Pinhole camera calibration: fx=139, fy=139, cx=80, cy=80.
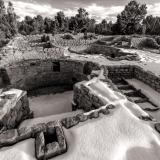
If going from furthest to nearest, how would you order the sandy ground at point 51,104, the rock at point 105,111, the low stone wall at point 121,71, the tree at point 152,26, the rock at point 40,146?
1. the tree at point 152,26
2. the low stone wall at point 121,71
3. the sandy ground at point 51,104
4. the rock at point 105,111
5. the rock at point 40,146

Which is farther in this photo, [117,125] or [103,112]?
[103,112]

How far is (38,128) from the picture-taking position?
2807 millimetres

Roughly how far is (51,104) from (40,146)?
5134mm

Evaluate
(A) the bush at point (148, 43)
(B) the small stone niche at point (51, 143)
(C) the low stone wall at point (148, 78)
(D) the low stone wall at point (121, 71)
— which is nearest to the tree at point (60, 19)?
(A) the bush at point (148, 43)

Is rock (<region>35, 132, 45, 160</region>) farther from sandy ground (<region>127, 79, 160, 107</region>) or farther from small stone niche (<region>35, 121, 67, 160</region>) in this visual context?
sandy ground (<region>127, 79, 160, 107</region>)

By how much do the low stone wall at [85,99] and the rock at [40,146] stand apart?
1977 mm

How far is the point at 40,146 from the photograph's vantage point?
2416 millimetres

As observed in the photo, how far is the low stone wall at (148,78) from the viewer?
553 cm

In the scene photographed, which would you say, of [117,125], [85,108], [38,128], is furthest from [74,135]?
[85,108]

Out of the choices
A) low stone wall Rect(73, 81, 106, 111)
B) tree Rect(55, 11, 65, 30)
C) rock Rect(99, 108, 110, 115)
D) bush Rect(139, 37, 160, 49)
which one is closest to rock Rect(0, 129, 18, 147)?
rock Rect(99, 108, 110, 115)

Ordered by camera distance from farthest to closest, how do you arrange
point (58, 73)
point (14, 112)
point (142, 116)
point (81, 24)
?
point (81, 24) < point (58, 73) < point (14, 112) < point (142, 116)

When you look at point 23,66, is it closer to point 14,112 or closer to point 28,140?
point 14,112

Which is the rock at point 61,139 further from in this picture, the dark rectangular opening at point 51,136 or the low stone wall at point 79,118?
the low stone wall at point 79,118

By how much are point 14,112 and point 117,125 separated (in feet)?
10.9
